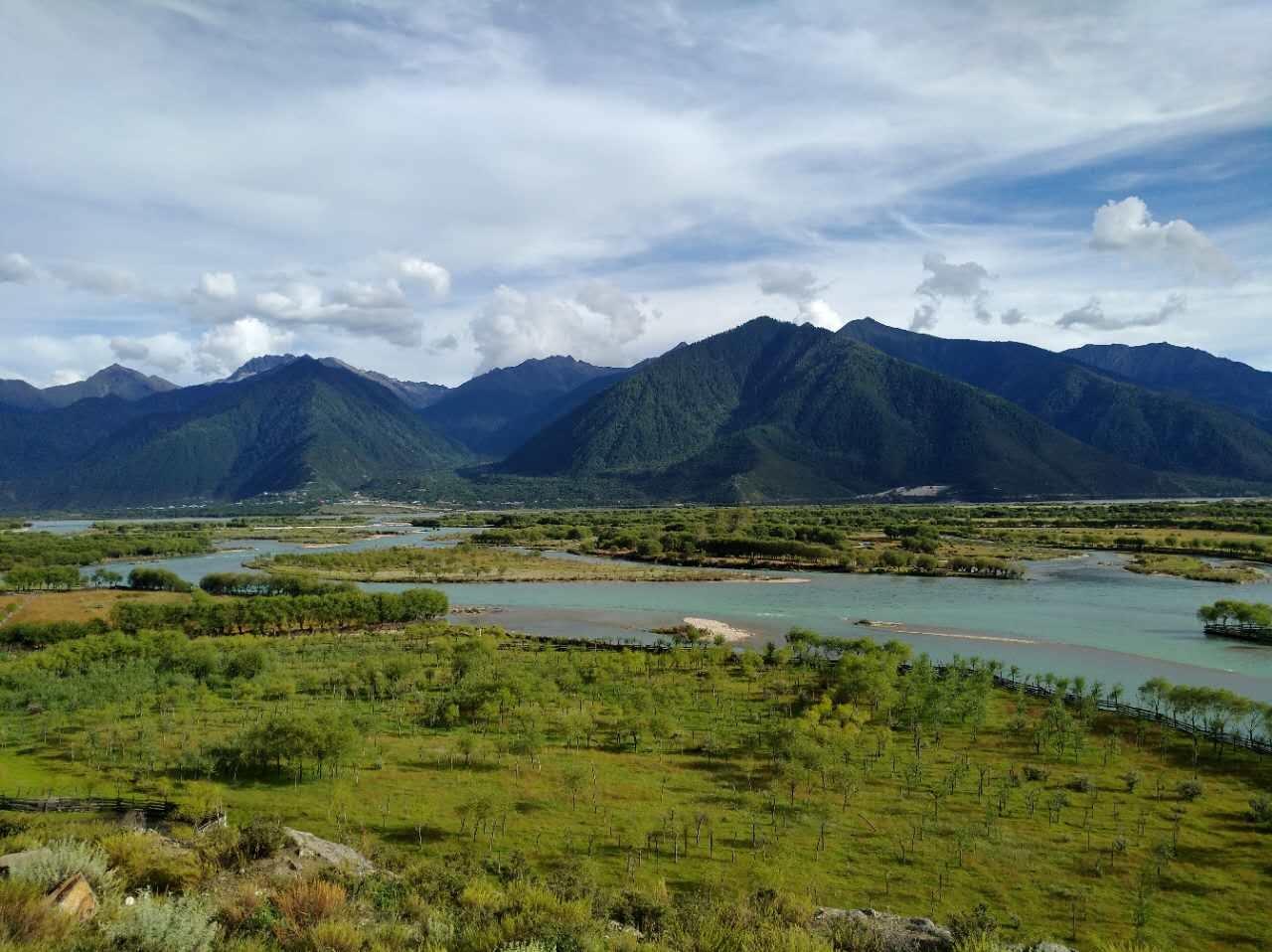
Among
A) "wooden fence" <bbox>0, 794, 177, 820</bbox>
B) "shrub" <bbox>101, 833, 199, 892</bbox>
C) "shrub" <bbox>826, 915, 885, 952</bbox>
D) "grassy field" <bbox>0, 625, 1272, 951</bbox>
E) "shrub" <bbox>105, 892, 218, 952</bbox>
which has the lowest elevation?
"grassy field" <bbox>0, 625, 1272, 951</bbox>

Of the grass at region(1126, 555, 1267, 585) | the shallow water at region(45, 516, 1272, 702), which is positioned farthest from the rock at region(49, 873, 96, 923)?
the grass at region(1126, 555, 1267, 585)

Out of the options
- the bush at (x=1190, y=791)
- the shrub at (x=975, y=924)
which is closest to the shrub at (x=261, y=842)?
the shrub at (x=975, y=924)

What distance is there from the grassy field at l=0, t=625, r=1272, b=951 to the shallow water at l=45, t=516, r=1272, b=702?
18618mm

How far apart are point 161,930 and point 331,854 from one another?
9394 millimetres

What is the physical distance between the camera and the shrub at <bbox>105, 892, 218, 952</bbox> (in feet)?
47.7

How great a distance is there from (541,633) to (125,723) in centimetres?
3982

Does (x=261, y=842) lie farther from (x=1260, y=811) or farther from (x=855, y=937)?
(x=1260, y=811)

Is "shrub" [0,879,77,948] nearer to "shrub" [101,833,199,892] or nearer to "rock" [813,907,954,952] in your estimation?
"shrub" [101,833,199,892]

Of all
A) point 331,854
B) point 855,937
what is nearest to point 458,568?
point 331,854

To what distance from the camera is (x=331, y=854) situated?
77.3 feet

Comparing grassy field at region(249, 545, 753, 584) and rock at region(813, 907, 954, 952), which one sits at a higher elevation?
rock at region(813, 907, 954, 952)

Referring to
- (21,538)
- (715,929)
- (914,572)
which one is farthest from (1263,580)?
(21,538)

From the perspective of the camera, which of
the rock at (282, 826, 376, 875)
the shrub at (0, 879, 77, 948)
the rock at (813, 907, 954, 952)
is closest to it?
the shrub at (0, 879, 77, 948)

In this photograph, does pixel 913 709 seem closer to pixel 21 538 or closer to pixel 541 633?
pixel 541 633
